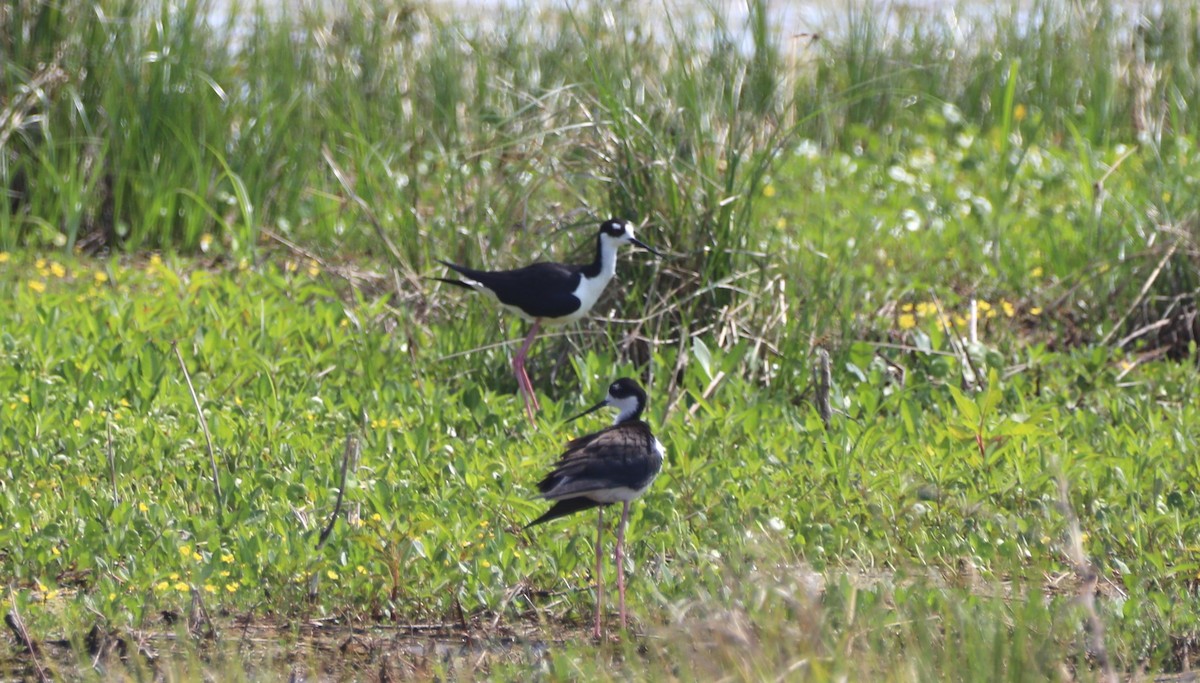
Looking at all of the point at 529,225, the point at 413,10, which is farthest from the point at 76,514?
the point at 413,10

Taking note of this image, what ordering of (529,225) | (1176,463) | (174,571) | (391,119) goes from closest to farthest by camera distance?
1. (174,571)
2. (1176,463)
3. (529,225)
4. (391,119)

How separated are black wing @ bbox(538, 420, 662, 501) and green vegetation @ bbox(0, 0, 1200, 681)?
0.97 ft

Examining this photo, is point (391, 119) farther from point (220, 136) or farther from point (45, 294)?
point (45, 294)

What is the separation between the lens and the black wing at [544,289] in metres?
6.36

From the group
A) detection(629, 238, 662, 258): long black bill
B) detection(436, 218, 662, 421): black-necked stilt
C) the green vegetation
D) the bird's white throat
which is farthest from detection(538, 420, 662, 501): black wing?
detection(629, 238, 662, 258): long black bill

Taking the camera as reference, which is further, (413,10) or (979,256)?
(413,10)

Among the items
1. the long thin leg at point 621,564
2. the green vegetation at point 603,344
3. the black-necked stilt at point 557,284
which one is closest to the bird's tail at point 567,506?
the long thin leg at point 621,564

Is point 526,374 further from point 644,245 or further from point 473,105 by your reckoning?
point 473,105

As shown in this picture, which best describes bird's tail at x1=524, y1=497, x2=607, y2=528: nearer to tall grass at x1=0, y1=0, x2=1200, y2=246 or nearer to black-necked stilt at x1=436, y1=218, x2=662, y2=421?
black-necked stilt at x1=436, y1=218, x2=662, y2=421

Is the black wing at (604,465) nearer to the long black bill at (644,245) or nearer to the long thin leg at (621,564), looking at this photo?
the long thin leg at (621,564)

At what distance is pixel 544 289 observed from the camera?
20.9 ft

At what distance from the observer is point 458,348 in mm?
6883

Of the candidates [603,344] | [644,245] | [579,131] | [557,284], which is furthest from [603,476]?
[579,131]

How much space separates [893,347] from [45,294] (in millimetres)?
3789
